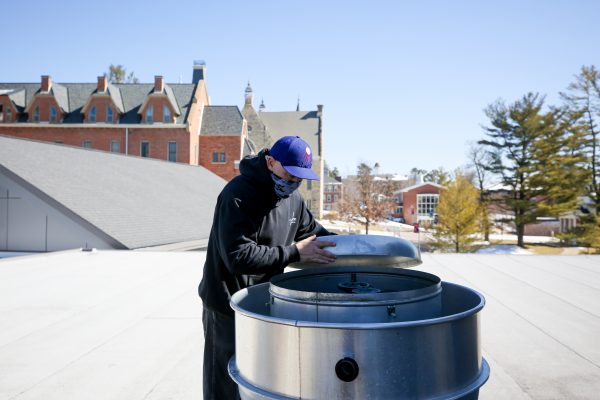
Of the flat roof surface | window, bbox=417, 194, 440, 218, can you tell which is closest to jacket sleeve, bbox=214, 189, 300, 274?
the flat roof surface

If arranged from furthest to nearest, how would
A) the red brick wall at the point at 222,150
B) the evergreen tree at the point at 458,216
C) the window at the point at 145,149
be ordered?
the red brick wall at the point at 222,150
the window at the point at 145,149
the evergreen tree at the point at 458,216

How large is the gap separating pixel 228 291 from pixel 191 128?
36529mm

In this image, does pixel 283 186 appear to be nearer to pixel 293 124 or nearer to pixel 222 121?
pixel 222 121

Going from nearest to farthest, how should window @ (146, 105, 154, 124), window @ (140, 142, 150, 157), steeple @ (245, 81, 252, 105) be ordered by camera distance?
window @ (140, 142, 150, 157), window @ (146, 105, 154, 124), steeple @ (245, 81, 252, 105)

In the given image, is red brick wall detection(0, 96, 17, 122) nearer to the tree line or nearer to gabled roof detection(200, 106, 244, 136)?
gabled roof detection(200, 106, 244, 136)

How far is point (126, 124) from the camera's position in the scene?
37.6 m

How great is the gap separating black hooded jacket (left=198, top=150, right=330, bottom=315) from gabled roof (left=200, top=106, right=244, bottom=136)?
122ft

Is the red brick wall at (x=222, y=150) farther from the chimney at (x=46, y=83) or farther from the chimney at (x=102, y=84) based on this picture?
the chimney at (x=46, y=83)

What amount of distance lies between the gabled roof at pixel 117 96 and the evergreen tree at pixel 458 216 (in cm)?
2190

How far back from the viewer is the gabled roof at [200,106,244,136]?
3916 centimetres

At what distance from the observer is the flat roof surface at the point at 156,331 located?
341cm

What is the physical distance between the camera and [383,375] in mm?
1515

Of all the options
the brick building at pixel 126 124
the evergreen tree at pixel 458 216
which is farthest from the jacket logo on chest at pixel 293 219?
the brick building at pixel 126 124

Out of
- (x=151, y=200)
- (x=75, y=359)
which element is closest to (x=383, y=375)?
(x=75, y=359)
